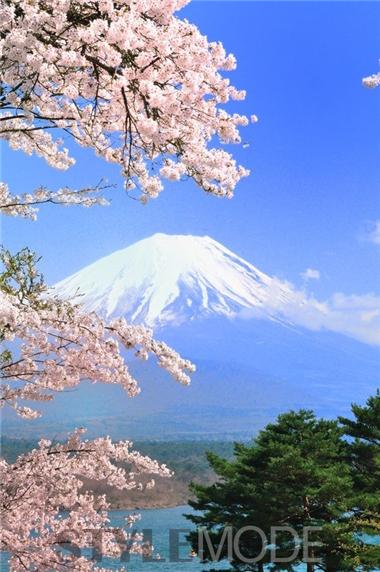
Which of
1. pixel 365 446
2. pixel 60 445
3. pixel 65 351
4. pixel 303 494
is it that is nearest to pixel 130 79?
pixel 65 351

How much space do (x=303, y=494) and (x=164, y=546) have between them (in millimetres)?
29416

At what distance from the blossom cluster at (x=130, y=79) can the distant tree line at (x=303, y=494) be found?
8679 millimetres

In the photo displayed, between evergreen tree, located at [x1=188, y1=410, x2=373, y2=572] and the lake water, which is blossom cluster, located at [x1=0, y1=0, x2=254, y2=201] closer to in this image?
the lake water

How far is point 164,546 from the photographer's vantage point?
3969cm

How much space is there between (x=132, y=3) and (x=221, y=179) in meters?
1.22

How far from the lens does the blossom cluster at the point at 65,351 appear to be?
4.52 metres

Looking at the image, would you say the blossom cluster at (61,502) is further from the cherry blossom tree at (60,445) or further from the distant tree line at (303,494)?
the distant tree line at (303,494)

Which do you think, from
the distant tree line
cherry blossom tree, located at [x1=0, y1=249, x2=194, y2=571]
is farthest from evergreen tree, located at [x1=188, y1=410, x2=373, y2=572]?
cherry blossom tree, located at [x1=0, y1=249, x2=194, y2=571]

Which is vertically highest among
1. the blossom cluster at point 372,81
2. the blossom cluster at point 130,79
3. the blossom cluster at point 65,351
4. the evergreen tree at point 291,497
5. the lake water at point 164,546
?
the blossom cluster at point 372,81

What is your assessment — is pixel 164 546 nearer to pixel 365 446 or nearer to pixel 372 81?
pixel 365 446

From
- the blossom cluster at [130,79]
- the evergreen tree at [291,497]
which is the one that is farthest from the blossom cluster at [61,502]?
the evergreen tree at [291,497]

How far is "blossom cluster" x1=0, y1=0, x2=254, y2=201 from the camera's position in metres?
3.51

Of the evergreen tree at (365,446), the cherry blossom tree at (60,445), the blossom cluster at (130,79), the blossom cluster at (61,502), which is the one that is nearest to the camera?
the blossom cluster at (130,79)

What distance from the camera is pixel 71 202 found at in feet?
18.5
